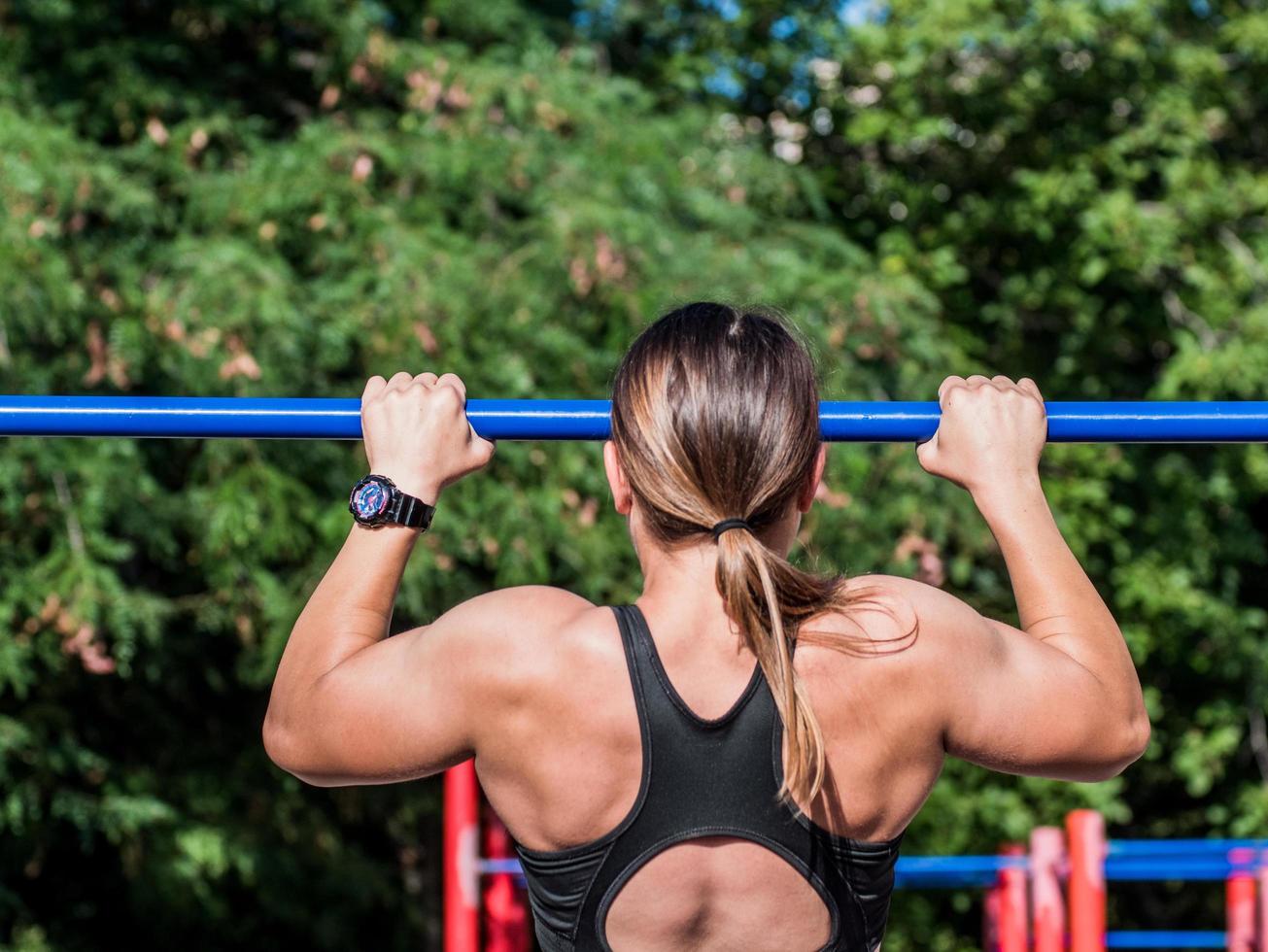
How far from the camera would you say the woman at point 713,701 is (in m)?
1.26

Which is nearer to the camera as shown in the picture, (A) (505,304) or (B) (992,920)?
(A) (505,304)

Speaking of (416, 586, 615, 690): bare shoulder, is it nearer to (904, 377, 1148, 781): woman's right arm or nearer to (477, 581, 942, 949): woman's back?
(477, 581, 942, 949): woman's back

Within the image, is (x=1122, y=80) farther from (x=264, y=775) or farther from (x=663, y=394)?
(x=663, y=394)

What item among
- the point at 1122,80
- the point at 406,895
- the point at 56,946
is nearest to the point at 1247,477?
the point at 1122,80

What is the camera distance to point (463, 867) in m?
5.08

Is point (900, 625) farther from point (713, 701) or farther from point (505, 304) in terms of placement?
point (505, 304)

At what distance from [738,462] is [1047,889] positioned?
4460mm

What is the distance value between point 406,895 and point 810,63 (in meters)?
4.74

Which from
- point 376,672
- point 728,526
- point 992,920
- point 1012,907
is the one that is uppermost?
point 728,526

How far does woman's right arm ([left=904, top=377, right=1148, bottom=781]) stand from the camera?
1322mm

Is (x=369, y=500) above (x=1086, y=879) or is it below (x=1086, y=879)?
above

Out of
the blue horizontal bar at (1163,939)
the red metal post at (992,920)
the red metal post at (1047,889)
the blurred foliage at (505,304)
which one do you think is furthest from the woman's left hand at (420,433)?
the red metal post at (992,920)

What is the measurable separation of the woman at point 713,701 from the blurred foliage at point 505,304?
259 centimetres

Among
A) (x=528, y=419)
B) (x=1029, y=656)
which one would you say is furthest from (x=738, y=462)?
(x=528, y=419)
